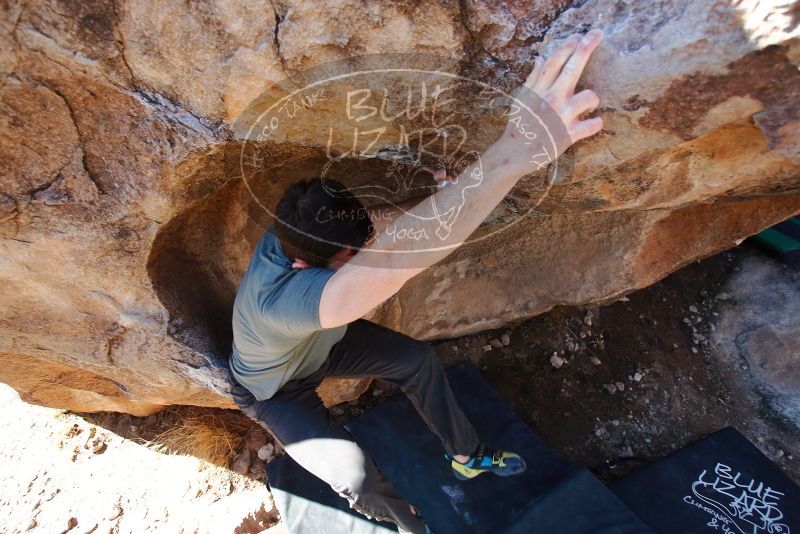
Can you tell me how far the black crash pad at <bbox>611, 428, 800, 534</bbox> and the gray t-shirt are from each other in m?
1.32

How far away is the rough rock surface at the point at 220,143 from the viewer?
1.07m

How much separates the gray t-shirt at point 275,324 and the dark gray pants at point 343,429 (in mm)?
59

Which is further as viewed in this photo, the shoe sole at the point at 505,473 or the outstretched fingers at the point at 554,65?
the shoe sole at the point at 505,473

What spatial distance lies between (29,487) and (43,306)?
1154mm

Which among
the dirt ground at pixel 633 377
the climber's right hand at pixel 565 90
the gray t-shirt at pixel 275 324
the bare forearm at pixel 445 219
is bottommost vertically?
the dirt ground at pixel 633 377

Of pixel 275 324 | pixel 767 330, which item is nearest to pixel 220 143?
pixel 275 324

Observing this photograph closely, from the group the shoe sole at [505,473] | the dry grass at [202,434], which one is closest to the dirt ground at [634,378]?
the shoe sole at [505,473]

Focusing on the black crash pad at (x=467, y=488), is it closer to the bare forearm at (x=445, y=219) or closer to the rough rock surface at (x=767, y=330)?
the rough rock surface at (x=767, y=330)

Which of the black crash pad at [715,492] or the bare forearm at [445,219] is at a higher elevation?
the bare forearm at [445,219]

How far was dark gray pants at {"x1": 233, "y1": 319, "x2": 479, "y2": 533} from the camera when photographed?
1.58 meters

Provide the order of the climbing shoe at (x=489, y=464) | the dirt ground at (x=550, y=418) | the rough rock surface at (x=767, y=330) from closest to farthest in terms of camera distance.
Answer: the climbing shoe at (x=489, y=464) → the dirt ground at (x=550, y=418) → the rough rock surface at (x=767, y=330)

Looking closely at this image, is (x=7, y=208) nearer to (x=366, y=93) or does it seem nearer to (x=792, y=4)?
(x=366, y=93)

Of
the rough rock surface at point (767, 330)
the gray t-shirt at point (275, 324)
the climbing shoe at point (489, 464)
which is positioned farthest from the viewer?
the rough rock surface at point (767, 330)

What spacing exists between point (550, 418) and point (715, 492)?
638 mm
